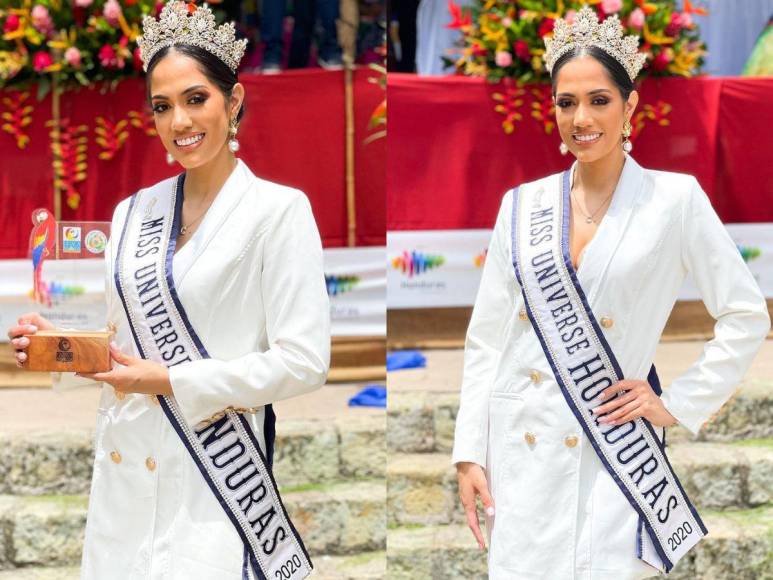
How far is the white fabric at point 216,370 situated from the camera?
1793mm

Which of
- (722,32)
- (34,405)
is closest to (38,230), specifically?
(34,405)

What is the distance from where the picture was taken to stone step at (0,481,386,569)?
3.66 m

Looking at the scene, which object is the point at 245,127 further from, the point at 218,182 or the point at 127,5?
the point at 218,182

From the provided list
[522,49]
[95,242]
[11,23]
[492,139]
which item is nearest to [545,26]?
[522,49]

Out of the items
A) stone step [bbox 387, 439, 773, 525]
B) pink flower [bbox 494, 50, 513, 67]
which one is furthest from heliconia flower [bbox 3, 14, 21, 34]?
stone step [bbox 387, 439, 773, 525]

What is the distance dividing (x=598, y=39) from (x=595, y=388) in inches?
25.8

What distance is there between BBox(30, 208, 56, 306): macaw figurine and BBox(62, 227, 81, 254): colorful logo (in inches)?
0.7

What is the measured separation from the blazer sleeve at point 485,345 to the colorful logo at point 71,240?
0.75 metres

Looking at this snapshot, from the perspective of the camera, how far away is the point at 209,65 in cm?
189

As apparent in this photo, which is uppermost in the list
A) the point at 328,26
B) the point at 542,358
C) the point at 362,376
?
the point at 328,26

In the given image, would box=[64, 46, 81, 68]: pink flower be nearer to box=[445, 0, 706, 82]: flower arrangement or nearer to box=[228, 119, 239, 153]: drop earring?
box=[445, 0, 706, 82]: flower arrangement

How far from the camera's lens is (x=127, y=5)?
4.59 metres

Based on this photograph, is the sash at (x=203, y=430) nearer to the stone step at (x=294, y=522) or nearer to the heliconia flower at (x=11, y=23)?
the stone step at (x=294, y=522)

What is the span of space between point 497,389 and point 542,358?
4.4 inches
